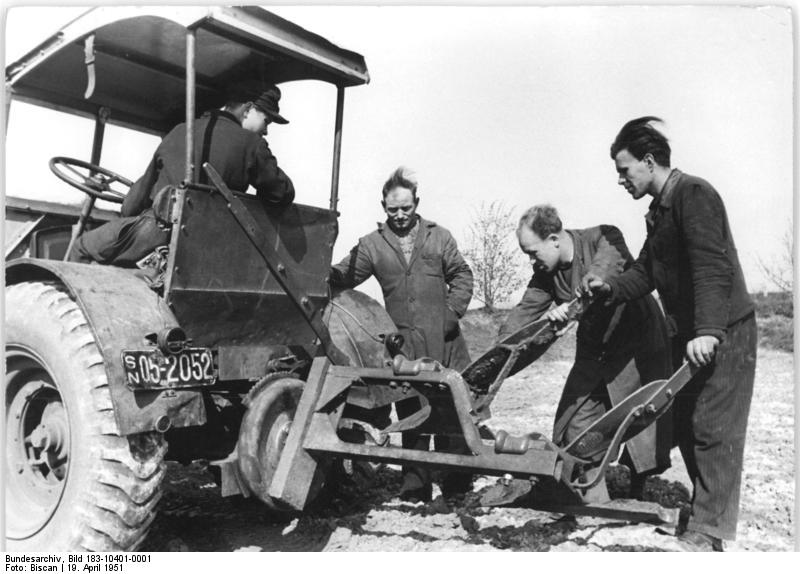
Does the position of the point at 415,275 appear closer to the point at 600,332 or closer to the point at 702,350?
the point at 600,332

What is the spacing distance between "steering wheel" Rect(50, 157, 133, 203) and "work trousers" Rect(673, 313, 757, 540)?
3.54m

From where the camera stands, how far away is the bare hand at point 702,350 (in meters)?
3.50

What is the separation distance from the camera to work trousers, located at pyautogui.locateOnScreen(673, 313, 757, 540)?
3.62 m

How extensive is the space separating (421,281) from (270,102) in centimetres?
165

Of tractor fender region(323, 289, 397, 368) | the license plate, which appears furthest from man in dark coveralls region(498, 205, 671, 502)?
the license plate

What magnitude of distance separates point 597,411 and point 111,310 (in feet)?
9.30

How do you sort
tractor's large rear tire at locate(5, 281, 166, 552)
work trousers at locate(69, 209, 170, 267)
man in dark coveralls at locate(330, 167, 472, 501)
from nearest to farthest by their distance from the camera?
tractor's large rear tire at locate(5, 281, 166, 552)
work trousers at locate(69, 209, 170, 267)
man in dark coveralls at locate(330, 167, 472, 501)

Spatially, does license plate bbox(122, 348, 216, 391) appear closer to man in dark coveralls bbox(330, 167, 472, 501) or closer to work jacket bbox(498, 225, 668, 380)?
work jacket bbox(498, 225, 668, 380)

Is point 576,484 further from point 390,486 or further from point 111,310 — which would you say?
point 390,486

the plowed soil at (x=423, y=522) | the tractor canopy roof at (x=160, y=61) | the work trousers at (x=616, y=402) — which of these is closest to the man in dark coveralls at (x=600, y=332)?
the work trousers at (x=616, y=402)

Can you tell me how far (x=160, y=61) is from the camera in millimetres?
4648

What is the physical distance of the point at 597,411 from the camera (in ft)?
14.9

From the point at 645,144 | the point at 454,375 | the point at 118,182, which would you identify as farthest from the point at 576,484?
the point at 118,182

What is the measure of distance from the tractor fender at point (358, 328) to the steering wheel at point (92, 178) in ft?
5.07
